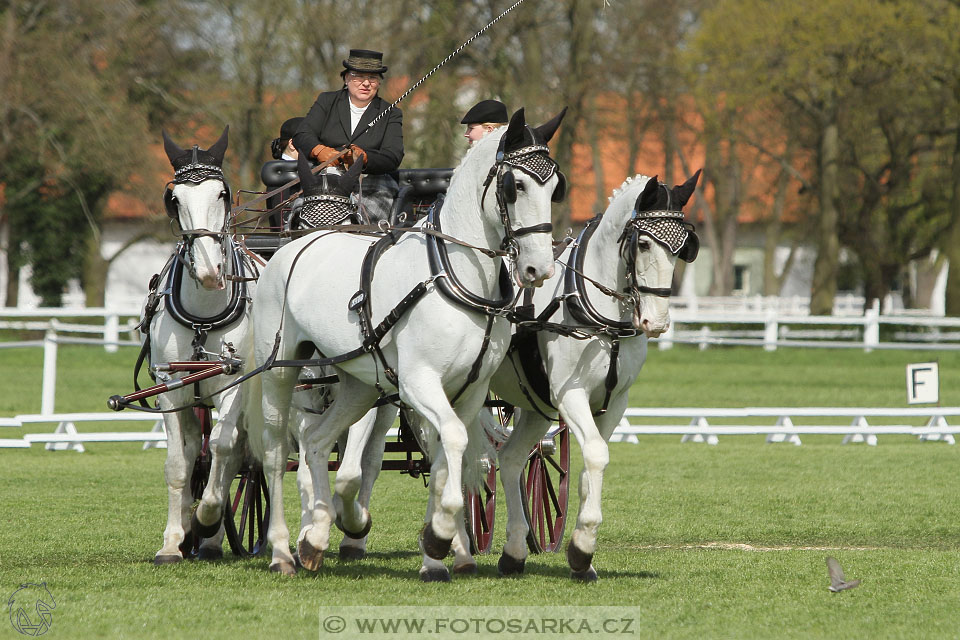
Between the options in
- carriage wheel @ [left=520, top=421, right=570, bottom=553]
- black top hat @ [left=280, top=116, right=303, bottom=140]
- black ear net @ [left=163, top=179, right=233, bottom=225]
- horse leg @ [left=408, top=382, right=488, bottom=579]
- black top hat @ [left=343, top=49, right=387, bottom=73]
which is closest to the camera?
horse leg @ [left=408, top=382, right=488, bottom=579]

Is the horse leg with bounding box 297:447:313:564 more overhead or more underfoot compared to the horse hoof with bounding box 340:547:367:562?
more overhead

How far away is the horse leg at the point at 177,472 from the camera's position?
7301 mm

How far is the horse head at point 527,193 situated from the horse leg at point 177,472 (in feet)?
8.06

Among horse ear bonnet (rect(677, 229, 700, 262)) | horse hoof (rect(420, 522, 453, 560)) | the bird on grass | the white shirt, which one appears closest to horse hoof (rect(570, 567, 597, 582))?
horse hoof (rect(420, 522, 453, 560))

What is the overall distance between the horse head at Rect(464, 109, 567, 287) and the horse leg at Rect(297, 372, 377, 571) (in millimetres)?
1432

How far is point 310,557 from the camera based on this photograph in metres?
6.79

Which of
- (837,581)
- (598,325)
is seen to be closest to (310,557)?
(598,325)

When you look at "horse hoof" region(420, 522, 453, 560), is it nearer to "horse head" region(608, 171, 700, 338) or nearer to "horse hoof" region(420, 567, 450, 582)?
"horse hoof" region(420, 567, 450, 582)

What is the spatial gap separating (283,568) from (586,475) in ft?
5.60

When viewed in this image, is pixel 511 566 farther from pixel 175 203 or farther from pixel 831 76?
pixel 831 76

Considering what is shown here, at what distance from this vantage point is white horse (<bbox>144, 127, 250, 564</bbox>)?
697cm

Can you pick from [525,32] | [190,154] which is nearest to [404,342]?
[190,154]

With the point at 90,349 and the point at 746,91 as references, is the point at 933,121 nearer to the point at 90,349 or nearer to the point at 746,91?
the point at 746,91

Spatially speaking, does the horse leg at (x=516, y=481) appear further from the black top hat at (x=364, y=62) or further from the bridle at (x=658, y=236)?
the black top hat at (x=364, y=62)
